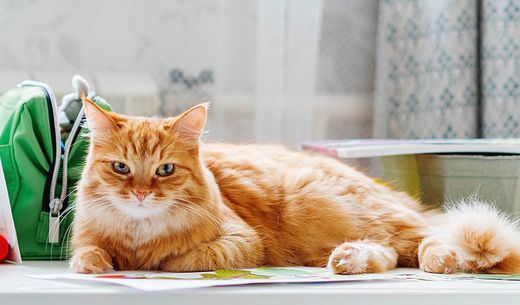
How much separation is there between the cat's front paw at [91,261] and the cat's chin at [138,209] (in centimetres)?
8

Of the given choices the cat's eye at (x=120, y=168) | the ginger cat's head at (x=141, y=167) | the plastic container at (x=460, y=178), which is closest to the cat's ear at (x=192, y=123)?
the ginger cat's head at (x=141, y=167)

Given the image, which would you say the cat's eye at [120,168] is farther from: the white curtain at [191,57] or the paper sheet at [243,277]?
the white curtain at [191,57]

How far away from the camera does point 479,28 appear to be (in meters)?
1.82

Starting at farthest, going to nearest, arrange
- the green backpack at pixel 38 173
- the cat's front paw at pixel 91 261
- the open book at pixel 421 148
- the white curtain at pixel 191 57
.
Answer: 1. the white curtain at pixel 191 57
2. the open book at pixel 421 148
3. the green backpack at pixel 38 173
4. the cat's front paw at pixel 91 261

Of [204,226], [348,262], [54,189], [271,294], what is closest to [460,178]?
[348,262]

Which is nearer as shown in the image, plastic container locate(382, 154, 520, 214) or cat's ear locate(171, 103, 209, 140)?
cat's ear locate(171, 103, 209, 140)

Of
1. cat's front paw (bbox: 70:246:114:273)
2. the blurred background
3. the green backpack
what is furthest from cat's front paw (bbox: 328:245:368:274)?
the blurred background

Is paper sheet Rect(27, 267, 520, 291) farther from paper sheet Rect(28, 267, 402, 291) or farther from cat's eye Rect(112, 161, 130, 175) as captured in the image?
cat's eye Rect(112, 161, 130, 175)

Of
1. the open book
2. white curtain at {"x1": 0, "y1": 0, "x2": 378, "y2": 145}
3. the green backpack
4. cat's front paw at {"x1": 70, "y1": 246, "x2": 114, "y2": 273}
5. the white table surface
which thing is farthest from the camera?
white curtain at {"x1": 0, "y1": 0, "x2": 378, "y2": 145}

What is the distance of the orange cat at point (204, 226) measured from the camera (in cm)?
108

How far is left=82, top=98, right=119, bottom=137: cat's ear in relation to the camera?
3.62 ft

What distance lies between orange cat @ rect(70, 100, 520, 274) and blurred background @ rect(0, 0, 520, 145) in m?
0.56

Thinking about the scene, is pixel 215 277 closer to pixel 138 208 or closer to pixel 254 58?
pixel 138 208

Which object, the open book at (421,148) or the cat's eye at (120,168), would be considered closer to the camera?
the cat's eye at (120,168)
